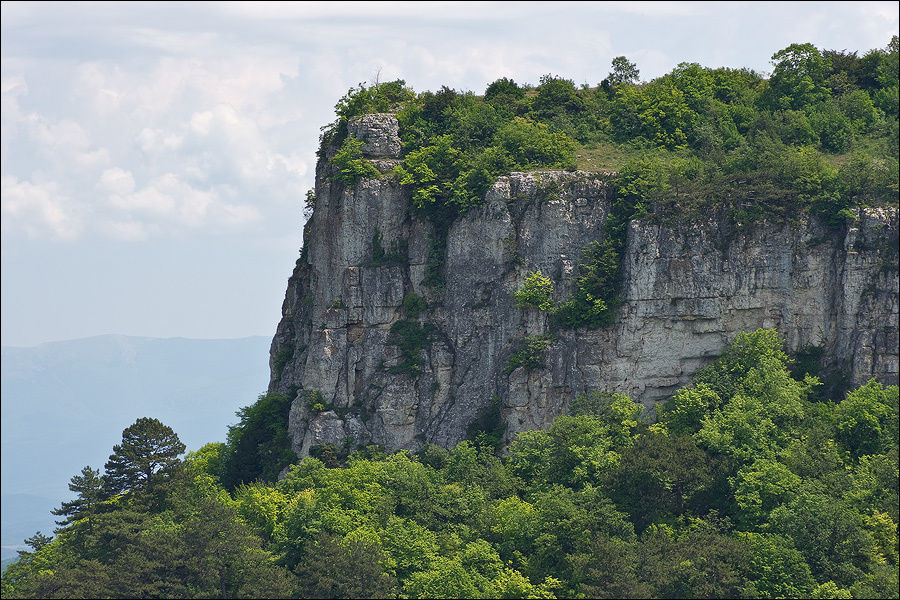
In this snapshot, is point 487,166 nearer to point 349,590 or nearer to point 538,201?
point 538,201

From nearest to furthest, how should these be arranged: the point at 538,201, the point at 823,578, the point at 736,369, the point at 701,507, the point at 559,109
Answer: the point at 823,578
the point at 701,507
the point at 736,369
the point at 538,201
the point at 559,109

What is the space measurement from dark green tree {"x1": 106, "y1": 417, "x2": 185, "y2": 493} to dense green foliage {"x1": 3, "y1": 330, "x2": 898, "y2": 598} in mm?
938

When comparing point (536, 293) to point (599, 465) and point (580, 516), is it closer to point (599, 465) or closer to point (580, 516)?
point (599, 465)

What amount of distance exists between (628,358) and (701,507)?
9.28 m

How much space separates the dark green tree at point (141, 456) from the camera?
65.0m

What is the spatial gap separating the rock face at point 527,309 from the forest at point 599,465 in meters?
1.00

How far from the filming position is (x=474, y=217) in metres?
66.1

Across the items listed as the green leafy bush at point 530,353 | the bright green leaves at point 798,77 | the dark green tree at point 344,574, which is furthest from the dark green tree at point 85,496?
A: the bright green leaves at point 798,77

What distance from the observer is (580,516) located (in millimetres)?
55188

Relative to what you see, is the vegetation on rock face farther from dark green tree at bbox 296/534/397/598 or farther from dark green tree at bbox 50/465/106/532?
dark green tree at bbox 50/465/106/532

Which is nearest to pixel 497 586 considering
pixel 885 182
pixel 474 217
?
pixel 474 217

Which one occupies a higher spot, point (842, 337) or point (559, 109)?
point (559, 109)

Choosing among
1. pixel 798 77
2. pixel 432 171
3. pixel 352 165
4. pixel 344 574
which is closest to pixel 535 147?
pixel 432 171

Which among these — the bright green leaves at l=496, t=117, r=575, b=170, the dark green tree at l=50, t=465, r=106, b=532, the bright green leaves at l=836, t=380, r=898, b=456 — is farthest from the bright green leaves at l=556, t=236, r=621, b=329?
the dark green tree at l=50, t=465, r=106, b=532
